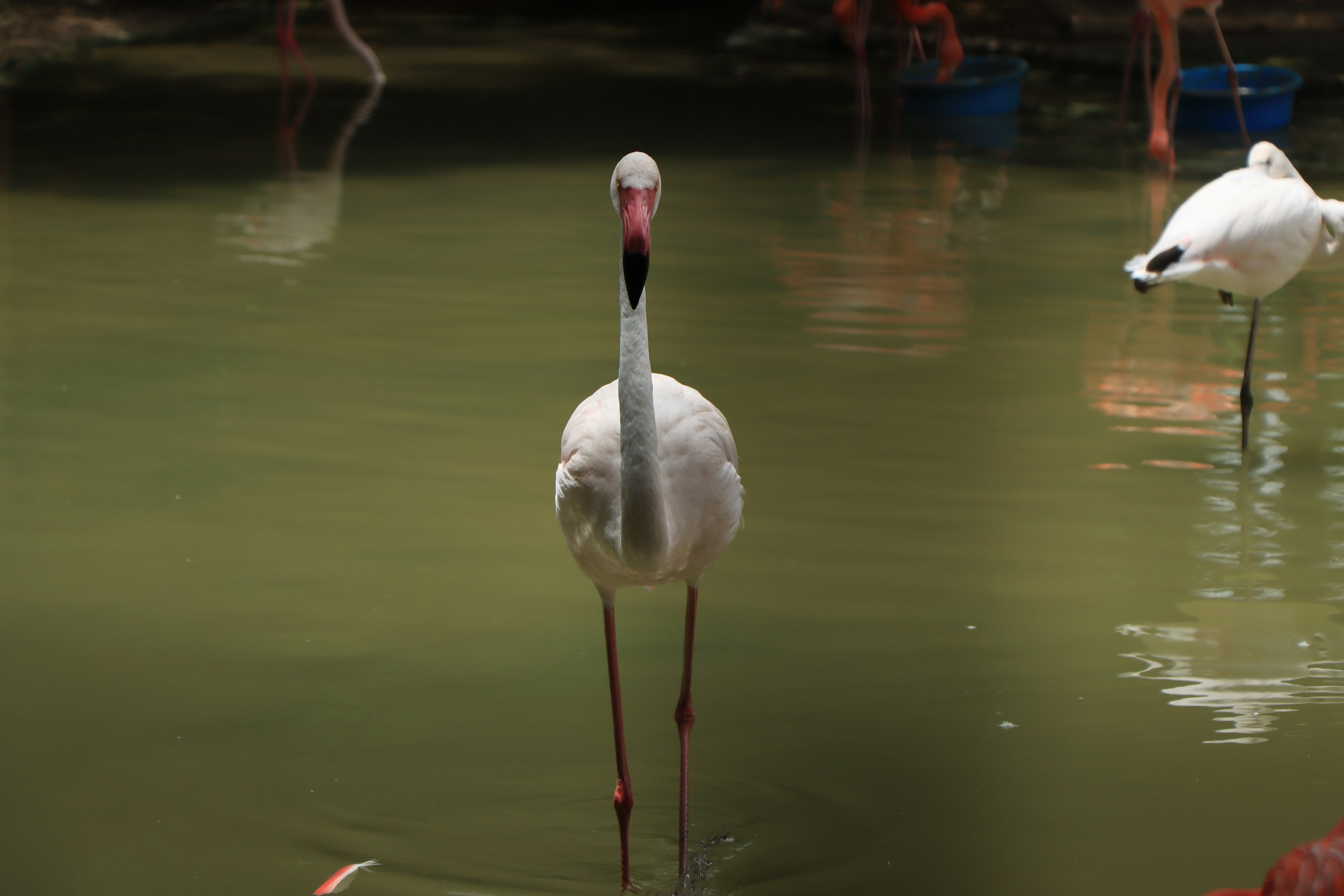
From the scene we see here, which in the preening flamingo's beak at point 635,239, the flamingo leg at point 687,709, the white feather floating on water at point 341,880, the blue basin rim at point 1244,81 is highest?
the preening flamingo's beak at point 635,239

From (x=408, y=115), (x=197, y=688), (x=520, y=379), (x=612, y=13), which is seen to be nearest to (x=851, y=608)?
(x=197, y=688)

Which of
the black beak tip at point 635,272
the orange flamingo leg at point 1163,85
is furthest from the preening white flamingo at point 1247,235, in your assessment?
the orange flamingo leg at point 1163,85

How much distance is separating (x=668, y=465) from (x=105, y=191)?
6421mm

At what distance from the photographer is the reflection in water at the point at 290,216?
684 centimetres

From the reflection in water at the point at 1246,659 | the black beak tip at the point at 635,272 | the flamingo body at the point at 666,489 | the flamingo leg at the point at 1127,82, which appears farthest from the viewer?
the flamingo leg at the point at 1127,82

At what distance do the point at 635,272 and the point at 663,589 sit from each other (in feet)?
6.07

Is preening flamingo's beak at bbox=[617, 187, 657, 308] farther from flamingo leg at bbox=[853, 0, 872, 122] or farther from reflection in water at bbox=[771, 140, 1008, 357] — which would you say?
flamingo leg at bbox=[853, 0, 872, 122]

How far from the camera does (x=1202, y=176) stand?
8406 mm

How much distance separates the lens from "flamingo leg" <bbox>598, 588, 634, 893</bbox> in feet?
8.44

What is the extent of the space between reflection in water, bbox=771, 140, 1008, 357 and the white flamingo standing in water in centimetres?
299

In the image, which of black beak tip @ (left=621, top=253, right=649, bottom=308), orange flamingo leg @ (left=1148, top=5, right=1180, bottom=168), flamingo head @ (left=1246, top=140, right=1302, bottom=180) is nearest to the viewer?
black beak tip @ (left=621, top=253, right=649, bottom=308)

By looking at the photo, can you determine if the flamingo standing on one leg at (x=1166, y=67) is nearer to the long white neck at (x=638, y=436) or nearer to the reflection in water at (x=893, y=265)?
the reflection in water at (x=893, y=265)

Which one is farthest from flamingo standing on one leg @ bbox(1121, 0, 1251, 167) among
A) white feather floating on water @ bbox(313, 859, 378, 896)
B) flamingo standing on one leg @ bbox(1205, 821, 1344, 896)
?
flamingo standing on one leg @ bbox(1205, 821, 1344, 896)

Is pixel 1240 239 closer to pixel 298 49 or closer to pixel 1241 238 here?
pixel 1241 238
